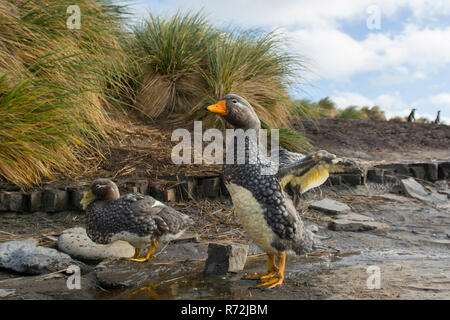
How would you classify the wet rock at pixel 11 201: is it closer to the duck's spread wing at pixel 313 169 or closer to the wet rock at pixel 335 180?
the duck's spread wing at pixel 313 169

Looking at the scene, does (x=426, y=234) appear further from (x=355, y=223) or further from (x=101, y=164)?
(x=101, y=164)

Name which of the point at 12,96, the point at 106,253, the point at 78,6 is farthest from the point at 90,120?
the point at 106,253

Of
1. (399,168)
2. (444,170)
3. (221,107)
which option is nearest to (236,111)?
(221,107)

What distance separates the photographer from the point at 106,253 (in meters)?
3.39

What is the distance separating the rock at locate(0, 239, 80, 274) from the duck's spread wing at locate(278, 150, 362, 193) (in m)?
1.80

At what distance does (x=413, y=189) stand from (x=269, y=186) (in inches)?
172

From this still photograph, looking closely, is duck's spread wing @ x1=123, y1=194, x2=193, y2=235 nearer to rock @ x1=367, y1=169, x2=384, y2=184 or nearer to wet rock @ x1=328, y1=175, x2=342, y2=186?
wet rock @ x1=328, y1=175, x2=342, y2=186

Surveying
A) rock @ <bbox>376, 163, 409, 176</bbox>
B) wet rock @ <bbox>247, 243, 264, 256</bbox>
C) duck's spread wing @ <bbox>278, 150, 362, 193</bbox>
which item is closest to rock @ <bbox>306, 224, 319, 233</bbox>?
wet rock @ <bbox>247, 243, 264, 256</bbox>

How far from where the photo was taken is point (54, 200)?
166 inches

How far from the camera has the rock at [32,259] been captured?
3080 mm

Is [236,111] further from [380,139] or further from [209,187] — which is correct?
[380,139]

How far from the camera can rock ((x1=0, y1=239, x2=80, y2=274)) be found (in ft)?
10.1

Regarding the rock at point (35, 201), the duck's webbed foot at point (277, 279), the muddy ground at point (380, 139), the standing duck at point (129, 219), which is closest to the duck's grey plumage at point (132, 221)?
the standing duck at point (129, 219)

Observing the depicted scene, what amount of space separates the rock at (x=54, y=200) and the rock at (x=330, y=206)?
9.16ft
